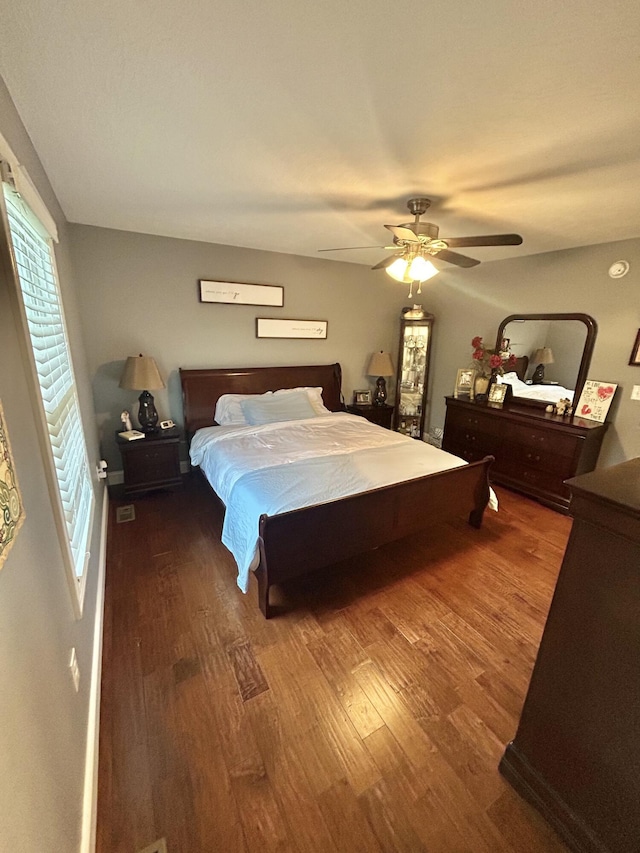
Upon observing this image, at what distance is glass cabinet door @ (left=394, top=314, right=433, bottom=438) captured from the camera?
4.50m

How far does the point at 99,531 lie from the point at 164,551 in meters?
0.46

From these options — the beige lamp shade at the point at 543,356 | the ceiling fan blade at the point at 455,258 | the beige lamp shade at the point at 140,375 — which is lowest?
the beige lamp shade at the point at 140,375

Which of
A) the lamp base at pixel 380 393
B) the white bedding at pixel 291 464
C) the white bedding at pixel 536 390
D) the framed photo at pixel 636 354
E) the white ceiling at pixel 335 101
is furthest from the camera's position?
the lamp base at pixel 380 393

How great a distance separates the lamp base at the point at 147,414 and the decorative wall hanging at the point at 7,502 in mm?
2676

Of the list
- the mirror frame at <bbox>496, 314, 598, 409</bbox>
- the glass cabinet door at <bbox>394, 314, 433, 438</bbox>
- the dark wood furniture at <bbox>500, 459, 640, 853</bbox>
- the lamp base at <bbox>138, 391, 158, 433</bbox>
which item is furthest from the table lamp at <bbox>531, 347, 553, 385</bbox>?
the lamp base at <bbox>138, 391, 158, 433</bbox>

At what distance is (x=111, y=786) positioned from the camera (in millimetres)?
1234

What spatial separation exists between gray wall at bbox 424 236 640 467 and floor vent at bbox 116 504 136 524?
404 cm

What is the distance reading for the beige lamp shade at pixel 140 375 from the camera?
3.01m

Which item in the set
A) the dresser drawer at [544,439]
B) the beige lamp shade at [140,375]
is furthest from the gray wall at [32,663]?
the dresser drawer at [544,439]

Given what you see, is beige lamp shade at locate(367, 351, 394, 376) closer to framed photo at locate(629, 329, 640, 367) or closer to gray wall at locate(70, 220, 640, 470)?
gray wall at locate(70, 220, 640, 470)

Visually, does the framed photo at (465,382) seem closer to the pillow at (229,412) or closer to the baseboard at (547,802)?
the pillow at (229,412)

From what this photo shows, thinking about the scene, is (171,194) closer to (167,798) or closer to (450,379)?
(167,798)

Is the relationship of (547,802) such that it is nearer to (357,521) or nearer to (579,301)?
(357,521)

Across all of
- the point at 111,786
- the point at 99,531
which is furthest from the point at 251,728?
the point at 99,531
